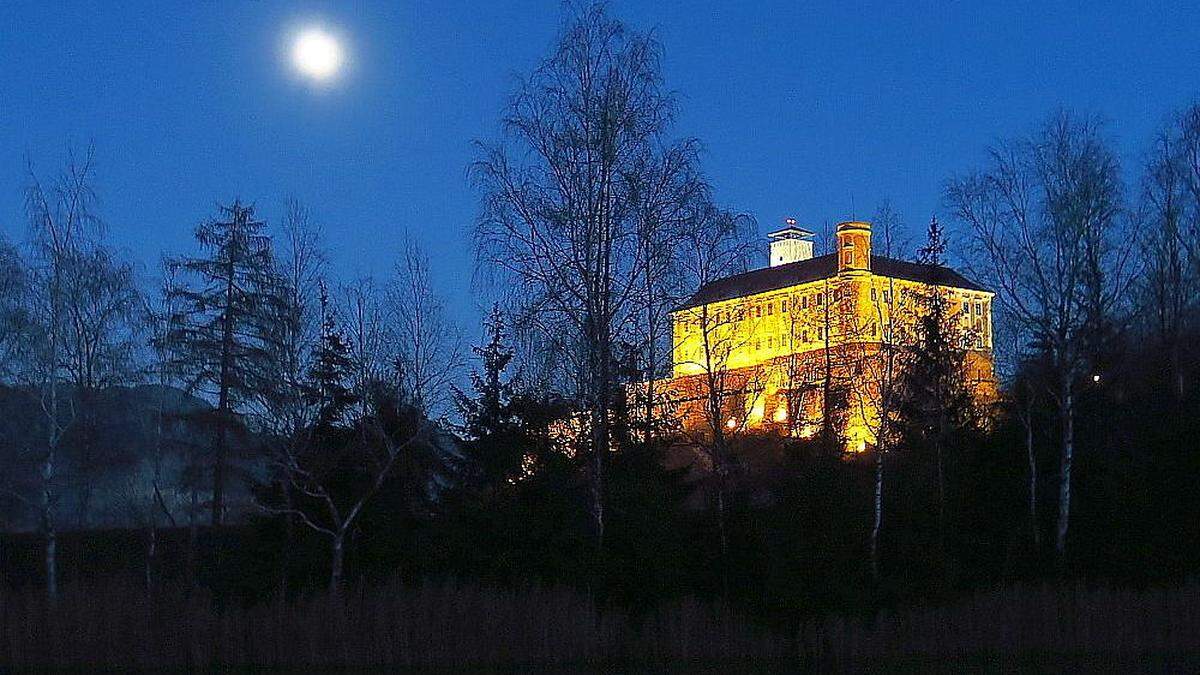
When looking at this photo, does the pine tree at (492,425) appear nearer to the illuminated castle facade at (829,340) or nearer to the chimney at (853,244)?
the illuminated castle facade at (829,340)

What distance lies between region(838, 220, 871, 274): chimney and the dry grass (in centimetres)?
2528

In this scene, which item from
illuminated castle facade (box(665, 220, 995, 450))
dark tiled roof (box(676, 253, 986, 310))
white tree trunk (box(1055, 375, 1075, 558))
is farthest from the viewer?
illuminated castle facade (box(665, 220, 995, 450))

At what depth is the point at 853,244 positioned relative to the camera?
51.9 meters

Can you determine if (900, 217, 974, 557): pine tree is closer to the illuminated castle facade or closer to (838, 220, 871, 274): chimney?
the illuminated castle facade

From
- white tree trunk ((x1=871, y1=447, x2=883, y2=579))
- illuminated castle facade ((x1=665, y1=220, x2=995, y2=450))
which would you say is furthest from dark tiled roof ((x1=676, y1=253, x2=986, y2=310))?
white tree trunk ((x1=871, y1=447, x2=883, y2=579))

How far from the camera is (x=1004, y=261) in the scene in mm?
30703

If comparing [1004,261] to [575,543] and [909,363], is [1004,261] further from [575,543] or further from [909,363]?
[575,543]

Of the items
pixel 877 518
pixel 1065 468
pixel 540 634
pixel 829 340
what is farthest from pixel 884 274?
pixel 540 634

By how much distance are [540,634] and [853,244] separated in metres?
30.1

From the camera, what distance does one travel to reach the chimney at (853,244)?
50978 millimetres

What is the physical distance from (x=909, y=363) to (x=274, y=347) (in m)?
14.9

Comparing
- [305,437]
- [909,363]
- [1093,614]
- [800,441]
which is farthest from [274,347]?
[1093,614]

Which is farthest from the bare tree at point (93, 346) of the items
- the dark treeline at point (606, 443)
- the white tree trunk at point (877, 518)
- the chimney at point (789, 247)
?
the chimney at point (789, 247)

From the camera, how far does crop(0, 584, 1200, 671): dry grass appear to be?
24.7 meters
